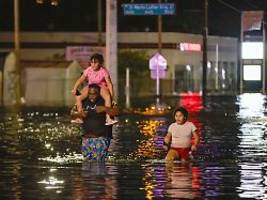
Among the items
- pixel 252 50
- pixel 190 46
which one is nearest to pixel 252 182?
pixel 190 46

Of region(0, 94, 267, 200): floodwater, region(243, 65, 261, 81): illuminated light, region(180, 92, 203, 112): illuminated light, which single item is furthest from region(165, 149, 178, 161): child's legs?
region(243, 65, 261, 81): illuminated light

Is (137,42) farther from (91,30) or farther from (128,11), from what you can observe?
(128,11)

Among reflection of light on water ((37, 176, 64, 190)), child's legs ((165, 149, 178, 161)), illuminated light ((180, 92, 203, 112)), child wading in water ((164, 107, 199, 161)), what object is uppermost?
child wading in water ((164, 107, 199, 161))

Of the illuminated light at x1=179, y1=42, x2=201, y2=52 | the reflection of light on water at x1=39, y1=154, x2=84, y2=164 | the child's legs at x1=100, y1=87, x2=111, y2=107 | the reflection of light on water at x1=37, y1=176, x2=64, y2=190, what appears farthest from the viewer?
the illuminated light at x1=179, y1=42, x2=201, y2=52

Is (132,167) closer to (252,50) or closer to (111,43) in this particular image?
(111,43)

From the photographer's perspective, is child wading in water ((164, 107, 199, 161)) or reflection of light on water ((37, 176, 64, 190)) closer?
reflection of light on water ((37, 176, 64, 190))

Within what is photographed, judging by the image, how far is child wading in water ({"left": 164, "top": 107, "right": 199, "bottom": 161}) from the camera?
53.2ft

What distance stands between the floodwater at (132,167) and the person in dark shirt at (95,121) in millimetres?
399

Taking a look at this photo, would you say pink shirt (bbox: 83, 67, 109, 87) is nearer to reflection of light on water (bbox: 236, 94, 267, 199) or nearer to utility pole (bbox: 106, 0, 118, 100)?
reflection of light on water (bbox: 236, 94, 267, 199)

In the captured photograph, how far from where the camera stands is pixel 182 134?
16.3m

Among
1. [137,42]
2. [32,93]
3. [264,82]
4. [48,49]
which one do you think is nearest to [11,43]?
[48,49]

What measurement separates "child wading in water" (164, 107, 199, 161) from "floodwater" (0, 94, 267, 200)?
0.23 metres

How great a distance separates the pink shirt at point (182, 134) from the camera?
16266 millimetres

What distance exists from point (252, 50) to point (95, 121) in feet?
248
